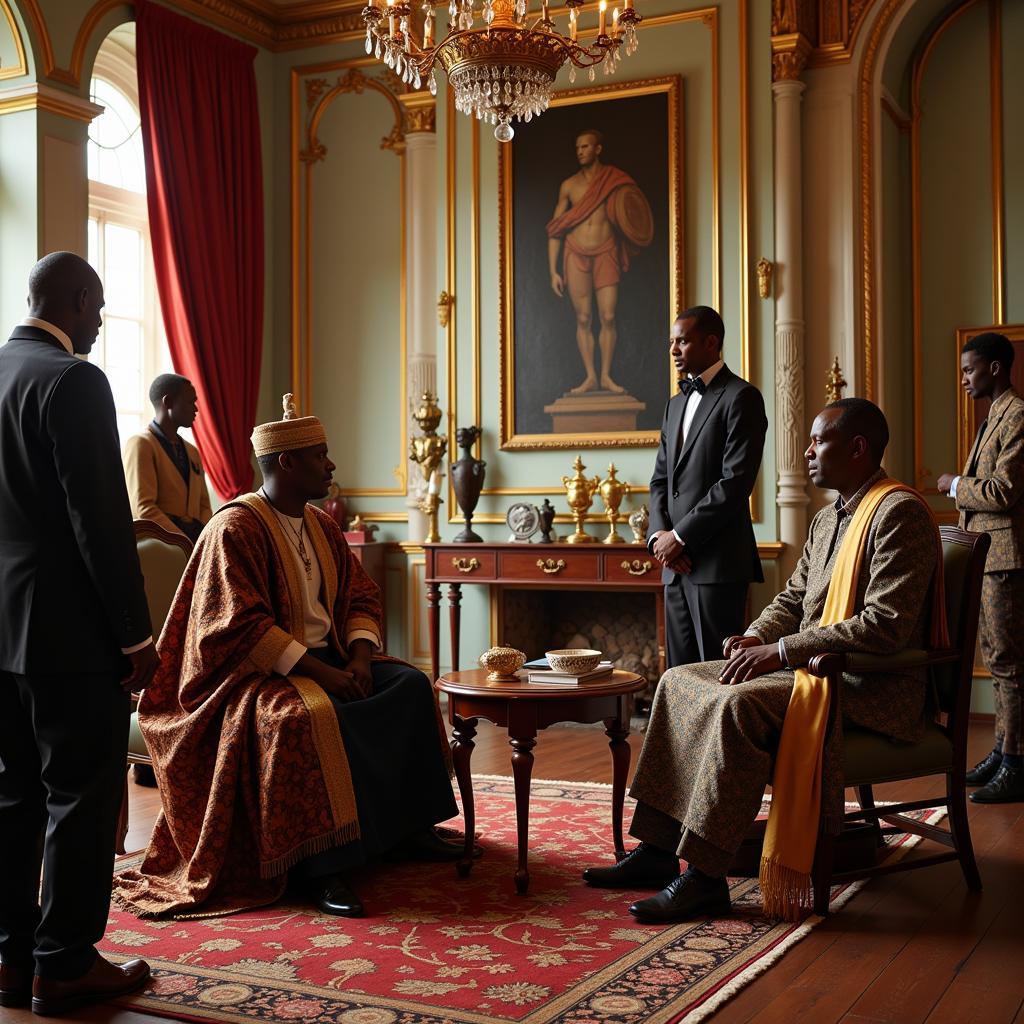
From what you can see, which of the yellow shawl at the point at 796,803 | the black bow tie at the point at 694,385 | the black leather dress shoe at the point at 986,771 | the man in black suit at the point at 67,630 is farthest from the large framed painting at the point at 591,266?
the man in black suit at the point at 67,630

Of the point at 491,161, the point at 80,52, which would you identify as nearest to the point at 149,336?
the point at 80,52

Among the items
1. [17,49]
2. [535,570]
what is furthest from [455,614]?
[17,49]

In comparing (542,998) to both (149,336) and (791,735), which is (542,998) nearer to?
(791,735)

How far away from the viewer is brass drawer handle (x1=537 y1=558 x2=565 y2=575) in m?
6.41

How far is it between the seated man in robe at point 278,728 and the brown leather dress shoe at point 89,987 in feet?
1.76

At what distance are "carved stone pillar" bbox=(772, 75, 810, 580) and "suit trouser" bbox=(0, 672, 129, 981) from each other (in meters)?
4.16

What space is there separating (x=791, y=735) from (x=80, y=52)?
4.94 m

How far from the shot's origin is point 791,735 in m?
3.23

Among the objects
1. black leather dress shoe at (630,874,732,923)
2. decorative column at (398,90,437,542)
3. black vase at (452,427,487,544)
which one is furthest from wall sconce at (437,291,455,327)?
black leather dress shoe at (630,874,732,923)

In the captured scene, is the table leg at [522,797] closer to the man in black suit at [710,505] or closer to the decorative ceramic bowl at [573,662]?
the decorative ceramic bowl at [573,662]

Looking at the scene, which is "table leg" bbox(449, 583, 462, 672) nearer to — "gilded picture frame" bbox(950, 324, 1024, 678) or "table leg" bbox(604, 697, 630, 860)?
"gilded picture frame" bbox(950, 324, 1024, 678)

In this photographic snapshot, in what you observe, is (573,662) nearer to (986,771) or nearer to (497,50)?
(986,771)

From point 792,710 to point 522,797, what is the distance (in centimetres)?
82

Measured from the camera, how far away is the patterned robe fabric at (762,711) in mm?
3221
